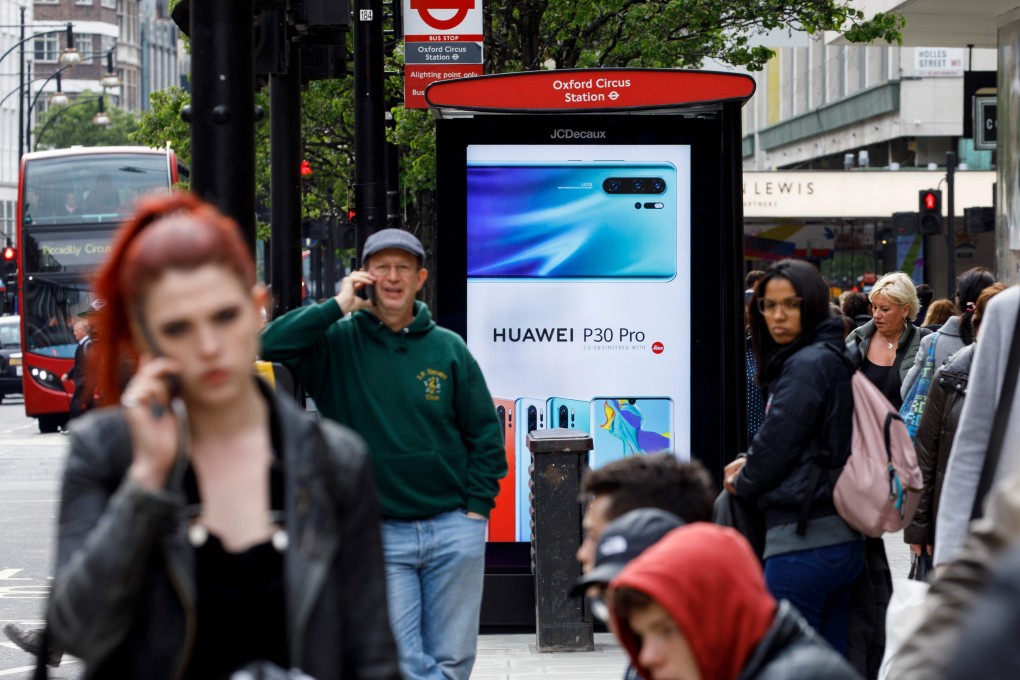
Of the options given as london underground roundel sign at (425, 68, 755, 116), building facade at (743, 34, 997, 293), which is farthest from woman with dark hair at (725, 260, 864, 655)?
building facade at (743, 34, 997, 293)

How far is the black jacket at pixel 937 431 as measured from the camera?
21.9 ft

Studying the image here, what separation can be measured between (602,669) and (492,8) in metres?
12.8

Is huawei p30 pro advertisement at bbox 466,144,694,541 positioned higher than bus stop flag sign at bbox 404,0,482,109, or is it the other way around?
bus stop flag sign at bbox 404,0,482,109

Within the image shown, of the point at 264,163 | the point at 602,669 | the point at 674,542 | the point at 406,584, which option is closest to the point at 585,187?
the point at 602,669

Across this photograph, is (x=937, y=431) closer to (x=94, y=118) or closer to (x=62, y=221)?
(x=62, y=221)

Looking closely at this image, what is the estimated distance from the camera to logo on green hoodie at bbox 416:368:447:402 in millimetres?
5660

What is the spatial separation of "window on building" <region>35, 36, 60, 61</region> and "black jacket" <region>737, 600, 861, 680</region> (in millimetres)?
113058

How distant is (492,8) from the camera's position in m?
19.5

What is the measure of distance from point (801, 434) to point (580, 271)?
2.87 metres

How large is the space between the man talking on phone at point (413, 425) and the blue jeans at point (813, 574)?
980 mm

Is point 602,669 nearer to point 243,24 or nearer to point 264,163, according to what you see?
point 243,24

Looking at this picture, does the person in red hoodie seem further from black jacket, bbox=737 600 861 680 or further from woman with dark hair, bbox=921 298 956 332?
woman with dark hair, bbox=921 298 956 332

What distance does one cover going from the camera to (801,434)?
213 inches

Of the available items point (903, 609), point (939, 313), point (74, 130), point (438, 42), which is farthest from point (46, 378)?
point (74, 130)
